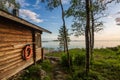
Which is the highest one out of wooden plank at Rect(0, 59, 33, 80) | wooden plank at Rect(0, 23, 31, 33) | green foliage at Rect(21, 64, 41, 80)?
wooden plank at Rect(0, 23, 31, 33)

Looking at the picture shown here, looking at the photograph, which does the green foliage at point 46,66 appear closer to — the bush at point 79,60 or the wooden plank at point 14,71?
the wooden plank at point 14,71

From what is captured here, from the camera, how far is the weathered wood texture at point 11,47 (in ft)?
29.2

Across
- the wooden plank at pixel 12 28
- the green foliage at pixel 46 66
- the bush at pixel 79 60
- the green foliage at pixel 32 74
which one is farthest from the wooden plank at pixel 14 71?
the bush at pixel 79 60

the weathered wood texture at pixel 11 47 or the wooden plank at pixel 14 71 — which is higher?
the weathered wood texture at pixel 11 47

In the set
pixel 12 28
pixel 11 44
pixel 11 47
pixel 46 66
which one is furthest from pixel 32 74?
pixel 12 28

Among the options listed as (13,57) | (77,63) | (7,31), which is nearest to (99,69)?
(77,63)

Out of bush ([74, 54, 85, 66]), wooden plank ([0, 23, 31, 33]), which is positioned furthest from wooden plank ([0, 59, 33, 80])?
bush ([74, 54, 85, 66])

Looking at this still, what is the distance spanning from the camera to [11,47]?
32.6 feet

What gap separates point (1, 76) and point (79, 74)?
5746mm

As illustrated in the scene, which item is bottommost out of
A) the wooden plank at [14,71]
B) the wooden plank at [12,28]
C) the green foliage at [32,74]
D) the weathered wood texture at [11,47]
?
the green foliage at [32,74]

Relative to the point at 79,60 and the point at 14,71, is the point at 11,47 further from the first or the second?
the point at 79,60

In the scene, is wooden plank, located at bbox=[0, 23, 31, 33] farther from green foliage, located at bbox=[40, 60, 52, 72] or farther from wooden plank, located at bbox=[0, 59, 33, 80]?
green foliage, located at bbox=[40, 60, 52, 72]

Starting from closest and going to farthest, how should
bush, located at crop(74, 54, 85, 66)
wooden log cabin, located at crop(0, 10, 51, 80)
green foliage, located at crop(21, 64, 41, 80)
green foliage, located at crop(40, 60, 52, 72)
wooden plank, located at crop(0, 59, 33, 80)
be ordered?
wooden log cabin, located at crop(0, 10, 51, 80) < wooden plank, located at crop(0, 59, 33, 80) < green foliage, located at crop(21, 64, 41, 80) < green foliage, located at crop(40, 60, 52, 72) < bush, located at crop(74, 54, 85, 66)

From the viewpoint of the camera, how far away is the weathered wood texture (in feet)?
29.2
